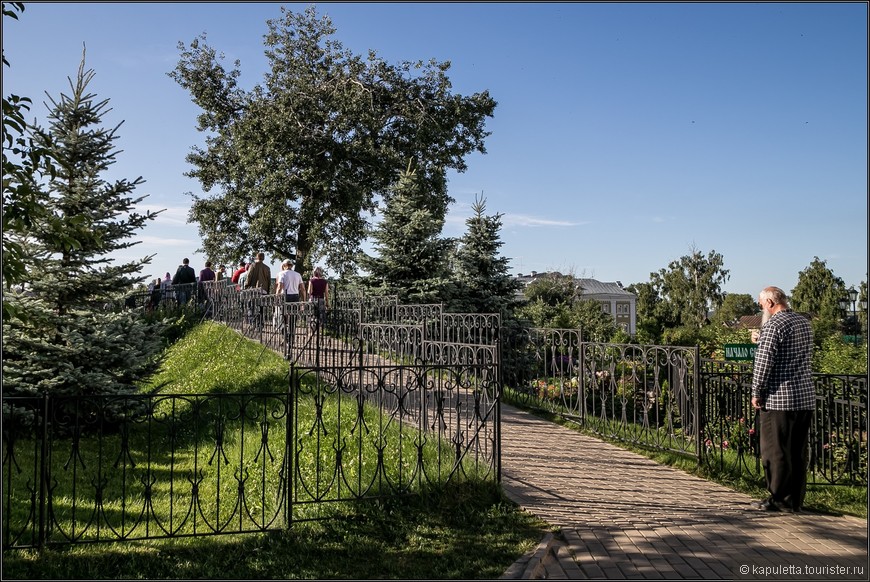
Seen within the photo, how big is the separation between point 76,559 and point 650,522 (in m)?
5.03

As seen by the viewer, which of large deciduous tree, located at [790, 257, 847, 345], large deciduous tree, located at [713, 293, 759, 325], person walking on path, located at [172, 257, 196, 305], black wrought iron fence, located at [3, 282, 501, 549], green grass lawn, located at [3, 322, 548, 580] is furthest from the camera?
large deciduous tree, located at [713, 293, 759, 325]

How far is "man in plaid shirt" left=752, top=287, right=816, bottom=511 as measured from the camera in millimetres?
6223

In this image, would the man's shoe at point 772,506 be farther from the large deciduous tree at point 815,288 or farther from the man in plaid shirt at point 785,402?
the large deciduous tree at point 815,288

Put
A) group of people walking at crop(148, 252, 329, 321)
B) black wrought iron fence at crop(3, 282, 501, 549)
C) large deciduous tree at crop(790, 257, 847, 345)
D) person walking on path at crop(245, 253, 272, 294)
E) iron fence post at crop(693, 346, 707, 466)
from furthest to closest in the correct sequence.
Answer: large deciduous tree at crop(790, 257, 847, 345)
person walking on path at crop(245, 253, 272, 294)
group of people walking at crop(148, 252, 329, 321)
iron fence post at crop(693, 346, 707, 466)
black wrought iron fence at crop(3, 282, 501, 549)

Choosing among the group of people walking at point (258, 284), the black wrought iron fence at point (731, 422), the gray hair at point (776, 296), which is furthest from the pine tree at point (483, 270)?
the gray hair at point (776, 296)

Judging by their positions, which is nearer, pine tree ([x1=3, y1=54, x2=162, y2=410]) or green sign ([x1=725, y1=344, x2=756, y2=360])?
green sign ([x1=725, y1=344, x2=756, y2=360])

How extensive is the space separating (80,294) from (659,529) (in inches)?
399

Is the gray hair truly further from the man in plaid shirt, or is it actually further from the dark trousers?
the dark trousers

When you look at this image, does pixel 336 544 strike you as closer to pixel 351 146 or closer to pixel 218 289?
pixel 218 289

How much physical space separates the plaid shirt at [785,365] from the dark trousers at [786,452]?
112mm

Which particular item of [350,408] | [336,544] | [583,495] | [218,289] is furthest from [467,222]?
[336,544]

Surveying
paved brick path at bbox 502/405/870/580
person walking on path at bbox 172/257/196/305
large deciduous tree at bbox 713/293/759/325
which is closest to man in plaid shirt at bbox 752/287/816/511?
paved brick path at bbox 502/405/870/580

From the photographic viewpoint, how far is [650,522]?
5980mm

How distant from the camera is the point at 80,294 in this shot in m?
11.4
